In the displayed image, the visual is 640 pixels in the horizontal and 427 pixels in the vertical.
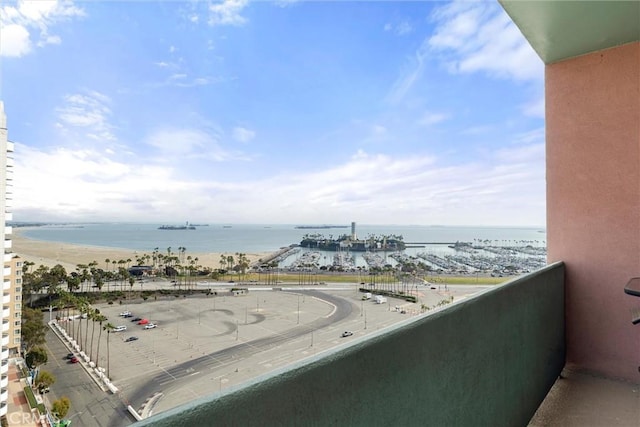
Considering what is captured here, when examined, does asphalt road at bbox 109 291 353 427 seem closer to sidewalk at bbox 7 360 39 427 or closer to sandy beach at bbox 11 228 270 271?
sidewalk at bbox 7 360 39 427

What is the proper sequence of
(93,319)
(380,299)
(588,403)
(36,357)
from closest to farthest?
(588,403) < (36,357) < (93,319) < (380,299)

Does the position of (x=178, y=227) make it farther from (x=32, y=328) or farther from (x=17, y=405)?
(x=17, y=405)

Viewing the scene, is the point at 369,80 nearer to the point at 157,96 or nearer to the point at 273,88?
the point at 273,88

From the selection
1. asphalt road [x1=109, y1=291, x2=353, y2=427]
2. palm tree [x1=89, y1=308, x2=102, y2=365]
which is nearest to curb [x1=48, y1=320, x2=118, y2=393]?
Answer: palm tree [x1=89, y1=308, x2=102, y2=365]

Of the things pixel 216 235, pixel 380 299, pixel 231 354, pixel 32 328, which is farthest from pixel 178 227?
pixel 32 328

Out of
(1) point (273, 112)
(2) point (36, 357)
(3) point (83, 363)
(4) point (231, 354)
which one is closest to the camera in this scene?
(2) point (36, 357)

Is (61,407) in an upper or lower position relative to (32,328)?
lower
